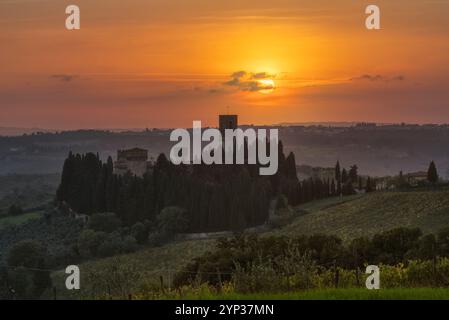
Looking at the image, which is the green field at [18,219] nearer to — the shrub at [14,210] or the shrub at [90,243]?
the shrub at [14,210]

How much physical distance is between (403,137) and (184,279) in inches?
4654

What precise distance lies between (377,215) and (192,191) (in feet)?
60.6

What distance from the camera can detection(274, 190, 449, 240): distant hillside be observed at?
4923cm

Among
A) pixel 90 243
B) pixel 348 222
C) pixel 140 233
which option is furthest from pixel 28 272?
pixel 348 222

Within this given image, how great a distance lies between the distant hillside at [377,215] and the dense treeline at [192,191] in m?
5.88

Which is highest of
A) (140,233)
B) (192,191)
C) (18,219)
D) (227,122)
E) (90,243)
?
(227,122)

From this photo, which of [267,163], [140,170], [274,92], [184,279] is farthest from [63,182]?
[184,279]

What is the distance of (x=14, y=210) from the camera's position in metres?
82.4

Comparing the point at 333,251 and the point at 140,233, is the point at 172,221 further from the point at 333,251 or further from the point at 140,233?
the point at 333,251

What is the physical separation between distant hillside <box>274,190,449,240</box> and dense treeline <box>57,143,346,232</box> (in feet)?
19.3

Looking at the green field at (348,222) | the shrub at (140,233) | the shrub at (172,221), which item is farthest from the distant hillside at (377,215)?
the shrub at (140,233)

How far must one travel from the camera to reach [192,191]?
68.2 m

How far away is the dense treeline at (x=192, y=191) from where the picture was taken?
214ft
